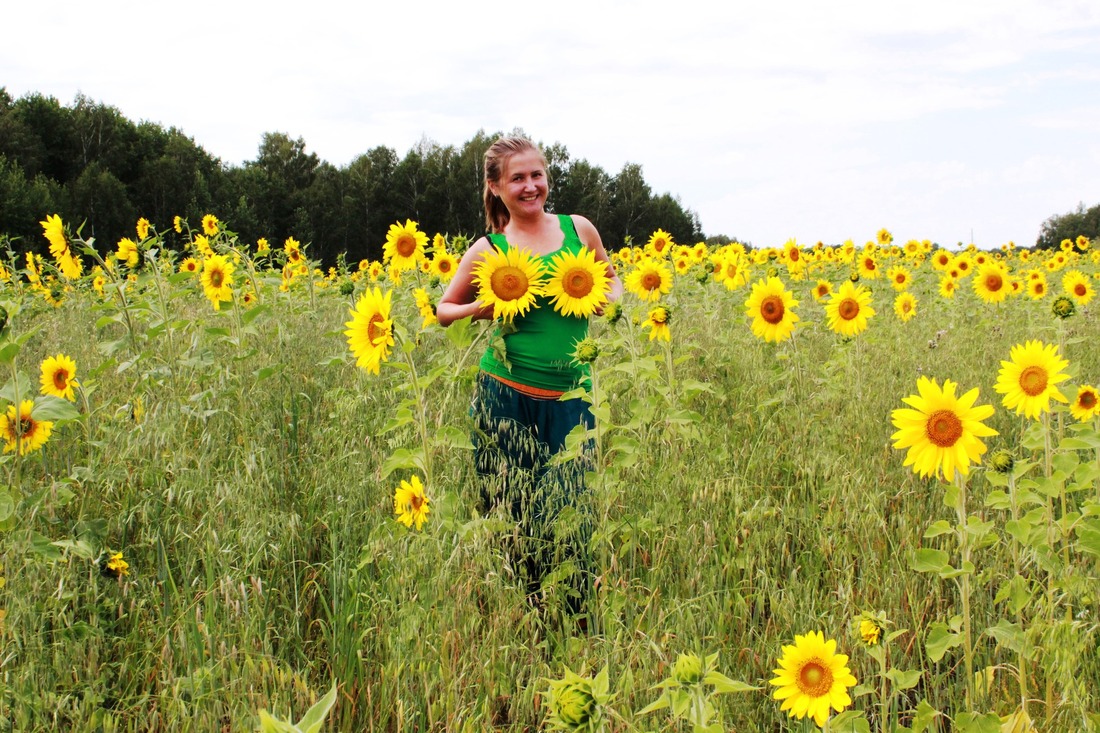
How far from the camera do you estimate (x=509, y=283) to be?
2.38 metres

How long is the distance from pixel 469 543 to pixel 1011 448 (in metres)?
2.42

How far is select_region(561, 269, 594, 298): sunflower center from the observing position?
97.1 inches

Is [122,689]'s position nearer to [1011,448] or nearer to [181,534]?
[181,534]

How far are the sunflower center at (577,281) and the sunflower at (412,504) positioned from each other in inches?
29.5

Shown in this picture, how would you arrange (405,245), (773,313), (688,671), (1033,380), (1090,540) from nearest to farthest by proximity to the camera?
1. (688,671)
2. (1090,540)
3. (1033,380)
4. (773,313)
5. (405,245)

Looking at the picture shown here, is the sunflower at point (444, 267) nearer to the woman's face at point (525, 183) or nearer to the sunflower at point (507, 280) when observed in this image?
the woman's face at point (525, 183)

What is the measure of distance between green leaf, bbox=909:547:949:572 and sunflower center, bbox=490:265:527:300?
1261 millimetres

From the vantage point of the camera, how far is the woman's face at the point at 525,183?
9.10ft

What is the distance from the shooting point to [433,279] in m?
4.78

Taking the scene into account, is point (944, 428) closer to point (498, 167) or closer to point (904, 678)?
point (904, 678)

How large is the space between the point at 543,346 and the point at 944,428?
129 centimetres

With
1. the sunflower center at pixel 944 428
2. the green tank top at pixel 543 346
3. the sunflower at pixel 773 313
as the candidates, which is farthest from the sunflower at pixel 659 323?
the sunflower center at pixel 944 428

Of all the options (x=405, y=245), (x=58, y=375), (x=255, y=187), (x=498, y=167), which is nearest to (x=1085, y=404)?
(x=498, y=167)

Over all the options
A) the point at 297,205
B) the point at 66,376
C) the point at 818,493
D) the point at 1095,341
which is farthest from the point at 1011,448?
the point at 297,205
